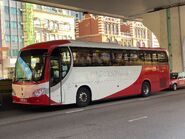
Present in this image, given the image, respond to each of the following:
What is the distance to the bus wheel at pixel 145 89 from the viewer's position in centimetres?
2255

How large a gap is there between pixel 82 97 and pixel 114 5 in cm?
1380

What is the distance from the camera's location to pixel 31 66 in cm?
1645

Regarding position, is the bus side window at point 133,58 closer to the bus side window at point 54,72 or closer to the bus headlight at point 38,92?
the bus side window at point 54,72

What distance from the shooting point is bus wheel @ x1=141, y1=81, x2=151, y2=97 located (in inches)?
888

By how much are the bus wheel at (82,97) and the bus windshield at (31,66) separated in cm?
229

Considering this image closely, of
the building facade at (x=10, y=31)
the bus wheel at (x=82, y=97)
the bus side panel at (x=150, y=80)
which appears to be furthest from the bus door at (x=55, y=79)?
the building facade at (x=10, y=31)

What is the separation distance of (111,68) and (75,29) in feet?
238

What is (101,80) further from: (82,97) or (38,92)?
(38,92)

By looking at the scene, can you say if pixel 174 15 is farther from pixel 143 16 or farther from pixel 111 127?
pixel 111 127

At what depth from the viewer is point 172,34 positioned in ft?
110

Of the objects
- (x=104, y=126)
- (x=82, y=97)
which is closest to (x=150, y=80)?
(x=82, y=97)

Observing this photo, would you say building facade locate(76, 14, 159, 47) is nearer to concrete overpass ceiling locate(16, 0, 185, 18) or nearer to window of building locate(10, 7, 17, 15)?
window of building locate(10, 7, 17, 15)

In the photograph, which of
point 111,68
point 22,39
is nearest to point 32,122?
point 111,68

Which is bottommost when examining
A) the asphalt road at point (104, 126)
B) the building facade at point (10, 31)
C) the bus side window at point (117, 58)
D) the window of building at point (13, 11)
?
the asphalt road at point (104, 126)
